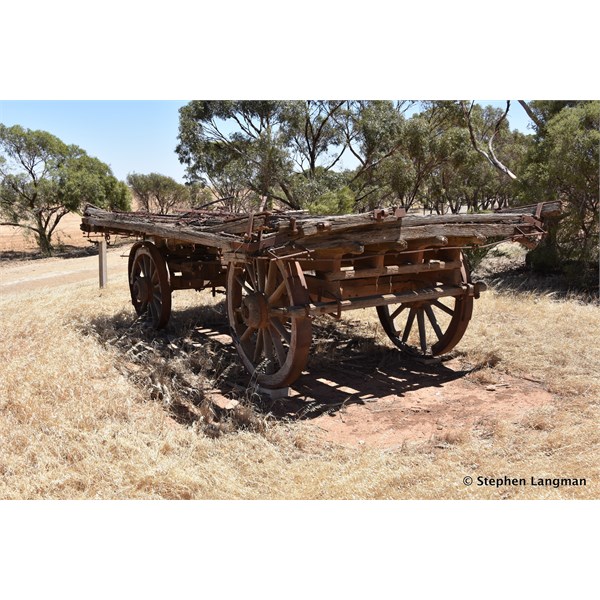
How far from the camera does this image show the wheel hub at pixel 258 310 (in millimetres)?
5328

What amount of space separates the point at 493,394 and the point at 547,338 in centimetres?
181

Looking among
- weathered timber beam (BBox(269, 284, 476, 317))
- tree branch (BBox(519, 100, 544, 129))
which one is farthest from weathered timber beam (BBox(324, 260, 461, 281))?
tree branch (BBox(519, 100, 544, 129))

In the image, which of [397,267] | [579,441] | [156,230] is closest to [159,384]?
[156,230]

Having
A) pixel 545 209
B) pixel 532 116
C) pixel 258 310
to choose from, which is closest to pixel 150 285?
pixel 258 310

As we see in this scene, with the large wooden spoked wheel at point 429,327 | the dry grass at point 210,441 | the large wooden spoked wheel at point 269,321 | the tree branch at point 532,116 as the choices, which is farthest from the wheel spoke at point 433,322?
the tree branch at point 532,116

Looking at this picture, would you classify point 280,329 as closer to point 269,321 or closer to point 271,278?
point 269,321

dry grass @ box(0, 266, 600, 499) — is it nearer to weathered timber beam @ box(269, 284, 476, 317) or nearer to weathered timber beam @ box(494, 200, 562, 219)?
weathered timber beam @ box(269, 284, 476, 317)

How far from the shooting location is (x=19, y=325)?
747 centimetres

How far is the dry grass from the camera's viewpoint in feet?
11.7

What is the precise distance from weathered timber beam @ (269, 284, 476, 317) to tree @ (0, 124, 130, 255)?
67.5 ft

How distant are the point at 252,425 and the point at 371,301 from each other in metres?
1.58

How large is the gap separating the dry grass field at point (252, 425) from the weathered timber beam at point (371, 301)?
0.90m

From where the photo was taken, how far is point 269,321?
17.7ft

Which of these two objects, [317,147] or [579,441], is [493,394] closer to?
[579,441]
